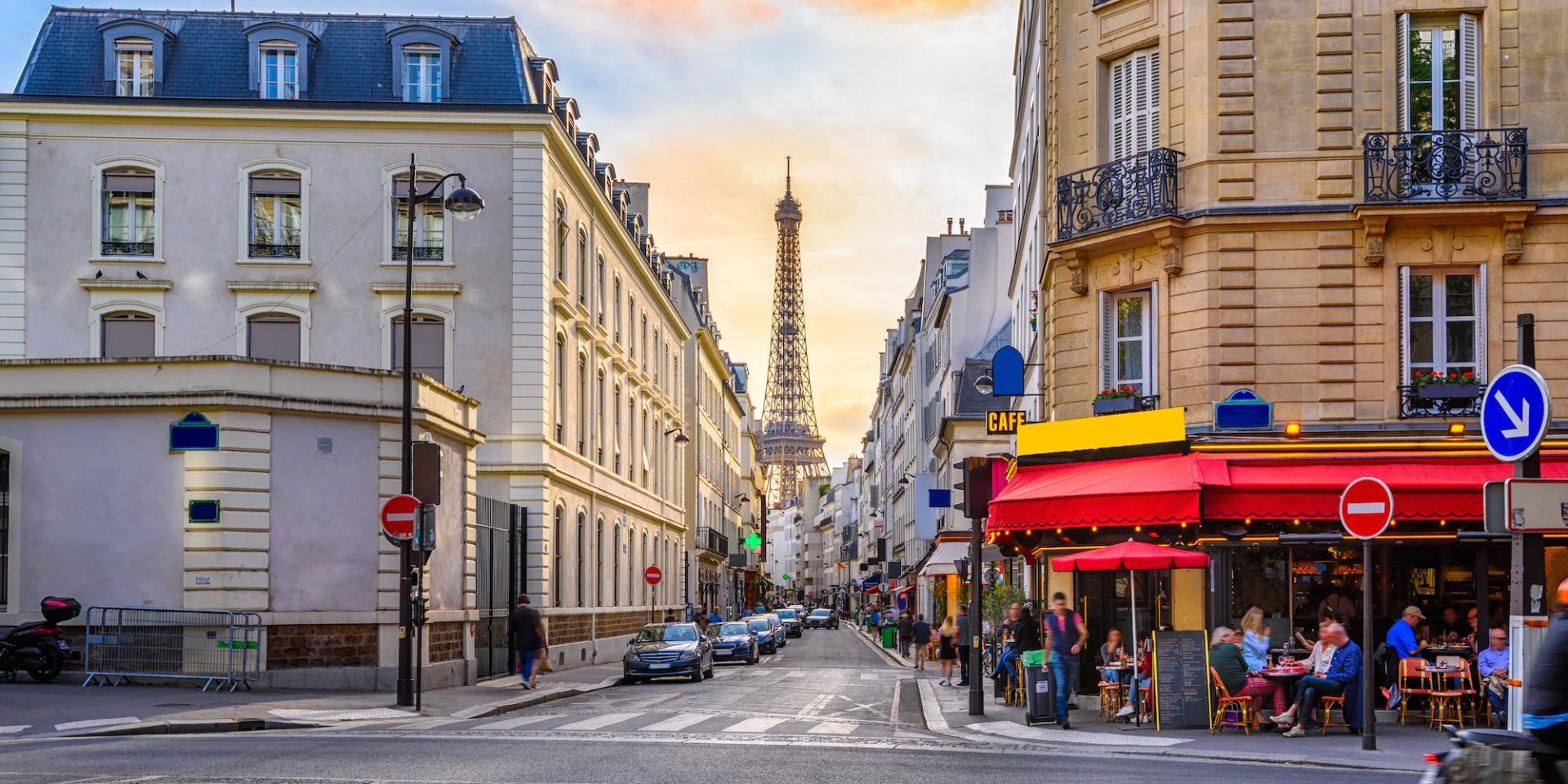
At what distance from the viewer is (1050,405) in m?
25.4

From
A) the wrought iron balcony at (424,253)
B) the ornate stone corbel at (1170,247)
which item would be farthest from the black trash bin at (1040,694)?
the wrought iron balcony at (424,253)

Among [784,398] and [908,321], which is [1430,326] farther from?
[784,398]

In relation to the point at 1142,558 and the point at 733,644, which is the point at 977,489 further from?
the point at 733,644

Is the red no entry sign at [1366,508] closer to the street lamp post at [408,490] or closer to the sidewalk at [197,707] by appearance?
the sidewalk at [197,707]

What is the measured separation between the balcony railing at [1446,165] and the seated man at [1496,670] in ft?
19.2

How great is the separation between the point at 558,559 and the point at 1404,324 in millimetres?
23217

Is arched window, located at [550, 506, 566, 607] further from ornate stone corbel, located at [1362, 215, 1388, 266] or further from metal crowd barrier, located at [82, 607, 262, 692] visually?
ornate stone corbel, located at [1362, 215, 1388, 266]

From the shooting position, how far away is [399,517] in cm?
2184

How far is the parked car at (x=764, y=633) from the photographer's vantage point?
56719mm

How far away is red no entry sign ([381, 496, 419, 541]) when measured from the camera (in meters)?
21.8

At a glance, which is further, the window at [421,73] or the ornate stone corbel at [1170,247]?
the window at [421,73]

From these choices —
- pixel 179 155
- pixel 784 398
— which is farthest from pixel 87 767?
pixel 784 398

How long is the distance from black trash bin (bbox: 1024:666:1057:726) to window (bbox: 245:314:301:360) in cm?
2236

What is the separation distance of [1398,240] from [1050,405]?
582 cm
